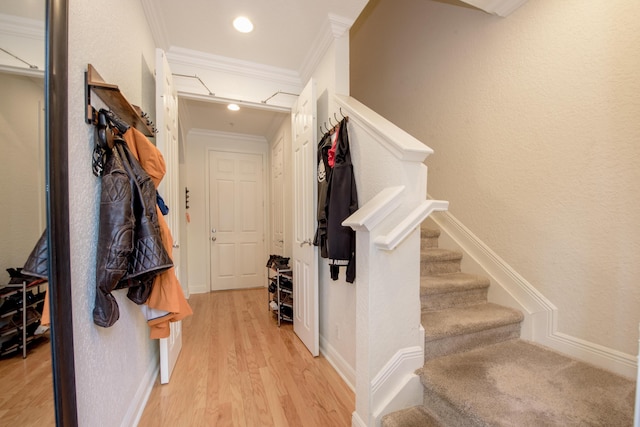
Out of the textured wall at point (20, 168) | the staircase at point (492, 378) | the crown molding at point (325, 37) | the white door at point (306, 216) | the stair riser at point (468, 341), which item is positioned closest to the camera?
the textured wall at point (20, 168)

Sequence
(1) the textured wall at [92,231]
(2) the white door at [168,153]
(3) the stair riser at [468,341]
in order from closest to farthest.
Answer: (1) the textured wall at [92,231]
(3) the stair riser at [468,341]
(2) the white door at [168,153]

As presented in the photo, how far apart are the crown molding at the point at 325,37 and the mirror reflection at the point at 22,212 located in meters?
1.67

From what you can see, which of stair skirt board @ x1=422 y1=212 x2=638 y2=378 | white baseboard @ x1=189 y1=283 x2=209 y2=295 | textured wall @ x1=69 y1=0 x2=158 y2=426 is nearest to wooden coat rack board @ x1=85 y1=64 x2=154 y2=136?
textured wall @ x1=69 y1=0 x2=158 y2=426

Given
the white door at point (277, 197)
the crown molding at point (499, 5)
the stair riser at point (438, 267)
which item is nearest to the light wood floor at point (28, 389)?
the stair riser at point (438, 267)

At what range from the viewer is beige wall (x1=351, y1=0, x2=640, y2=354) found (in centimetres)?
129

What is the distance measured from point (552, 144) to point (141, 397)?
2954 mm

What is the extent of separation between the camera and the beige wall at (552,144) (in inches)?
50.9

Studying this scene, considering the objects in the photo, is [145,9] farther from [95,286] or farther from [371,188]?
[371,188]

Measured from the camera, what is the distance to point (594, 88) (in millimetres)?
1385

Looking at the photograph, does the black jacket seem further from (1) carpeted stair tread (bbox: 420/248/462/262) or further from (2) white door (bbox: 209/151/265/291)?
(2) white door (bbox: 209/151/265/291)

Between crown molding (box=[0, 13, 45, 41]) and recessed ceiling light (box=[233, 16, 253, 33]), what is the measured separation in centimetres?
151

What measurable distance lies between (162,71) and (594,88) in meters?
2.61

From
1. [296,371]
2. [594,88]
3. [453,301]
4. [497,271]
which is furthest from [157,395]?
[594,88]

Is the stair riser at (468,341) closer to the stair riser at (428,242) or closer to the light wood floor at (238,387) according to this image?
the light wood floor at (238,387)
